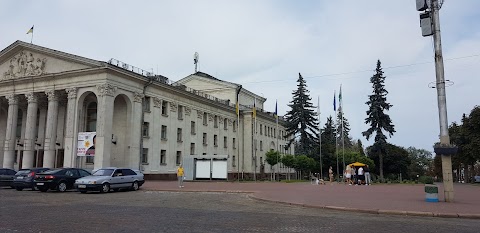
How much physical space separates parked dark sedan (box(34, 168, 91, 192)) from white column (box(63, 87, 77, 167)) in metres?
14.2

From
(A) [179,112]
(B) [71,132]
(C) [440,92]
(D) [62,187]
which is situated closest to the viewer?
(C) [440,92]

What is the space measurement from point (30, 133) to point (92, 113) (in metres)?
6.74

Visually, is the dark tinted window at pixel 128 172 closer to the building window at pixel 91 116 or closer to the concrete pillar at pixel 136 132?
the concrete pillar at pixel 136 132

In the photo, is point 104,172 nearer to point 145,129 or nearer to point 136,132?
point 136,132

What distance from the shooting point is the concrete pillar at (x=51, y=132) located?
135 feet

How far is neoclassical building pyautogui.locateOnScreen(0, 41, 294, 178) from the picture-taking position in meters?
39.8

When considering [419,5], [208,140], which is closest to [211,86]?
[208,140]

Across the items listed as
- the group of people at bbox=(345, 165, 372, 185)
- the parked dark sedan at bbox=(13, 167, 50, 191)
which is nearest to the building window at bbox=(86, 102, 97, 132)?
the parked dark sedan at bbox=(13, 167, 50, 191)

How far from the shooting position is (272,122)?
2968 inches

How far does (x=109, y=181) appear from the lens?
81.0ft

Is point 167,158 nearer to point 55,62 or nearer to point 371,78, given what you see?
point 55,62

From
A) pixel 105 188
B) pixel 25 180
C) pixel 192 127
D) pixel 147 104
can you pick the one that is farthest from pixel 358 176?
pixel 25 180

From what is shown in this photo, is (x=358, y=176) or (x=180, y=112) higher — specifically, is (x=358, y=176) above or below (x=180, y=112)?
below

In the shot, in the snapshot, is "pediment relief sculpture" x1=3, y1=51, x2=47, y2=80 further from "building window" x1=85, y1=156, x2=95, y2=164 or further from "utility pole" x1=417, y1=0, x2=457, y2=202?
"utility pole" x1=417, y1=0, x2=457, y2=202
